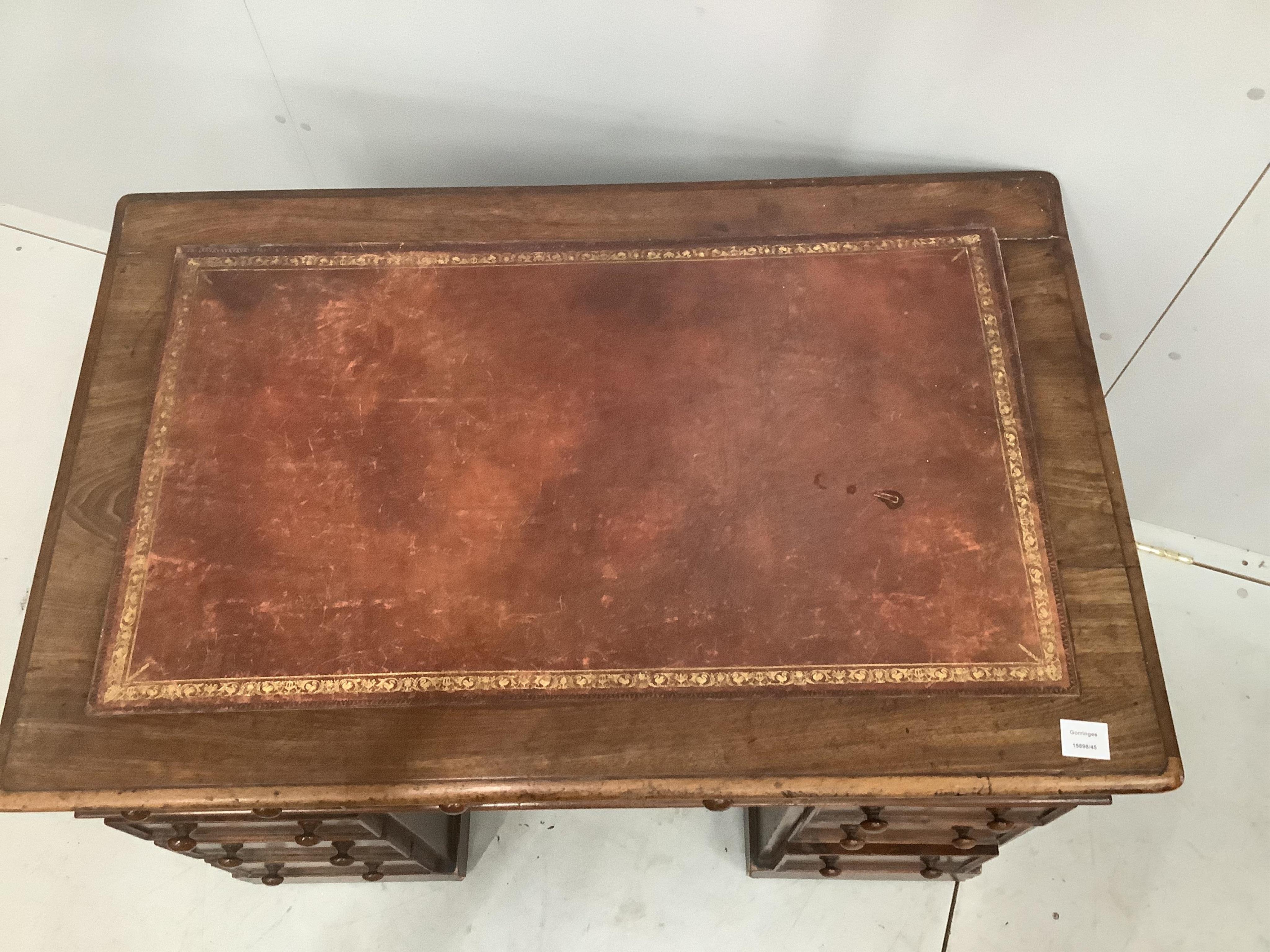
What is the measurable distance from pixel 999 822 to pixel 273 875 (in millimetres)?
1110

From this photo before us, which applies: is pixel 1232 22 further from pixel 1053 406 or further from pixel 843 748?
pixel 843 748

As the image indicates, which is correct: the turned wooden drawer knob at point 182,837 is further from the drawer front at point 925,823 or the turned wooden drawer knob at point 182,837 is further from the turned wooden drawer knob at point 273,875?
the drawer front at point 925,823

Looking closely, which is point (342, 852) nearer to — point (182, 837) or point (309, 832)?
point (309, 832)

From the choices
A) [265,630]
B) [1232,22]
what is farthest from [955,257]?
[265,630]

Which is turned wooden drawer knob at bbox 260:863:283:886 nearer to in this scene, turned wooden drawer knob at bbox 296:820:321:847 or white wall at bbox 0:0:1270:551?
turned wooden drawer knob at bbox 296:820:321:847

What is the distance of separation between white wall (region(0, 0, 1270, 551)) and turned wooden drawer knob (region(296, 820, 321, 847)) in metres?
0.99

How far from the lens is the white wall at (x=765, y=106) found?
3.39ft

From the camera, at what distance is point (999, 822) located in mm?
1078

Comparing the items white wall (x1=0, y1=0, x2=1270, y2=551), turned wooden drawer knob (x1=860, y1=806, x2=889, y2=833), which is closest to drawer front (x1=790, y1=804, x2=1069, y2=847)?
turned wooden drawer knob (x1=860, y1=806, x2=889, y2=833)

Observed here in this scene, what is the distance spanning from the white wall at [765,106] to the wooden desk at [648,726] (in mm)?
139

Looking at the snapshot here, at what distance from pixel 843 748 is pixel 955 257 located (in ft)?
2.11

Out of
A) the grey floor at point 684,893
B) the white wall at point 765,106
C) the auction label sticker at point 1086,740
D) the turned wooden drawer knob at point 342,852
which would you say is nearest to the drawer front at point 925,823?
the auction label sticker at point 1086,740

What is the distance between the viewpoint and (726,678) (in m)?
0.93

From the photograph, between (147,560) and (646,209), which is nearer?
(147,560)
